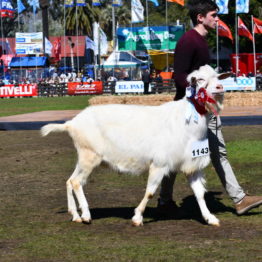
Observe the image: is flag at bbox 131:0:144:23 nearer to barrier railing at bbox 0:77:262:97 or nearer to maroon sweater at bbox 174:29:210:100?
barrier railing at bbox 0:77:262:97

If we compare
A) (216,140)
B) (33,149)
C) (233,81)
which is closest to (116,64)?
(233,81)

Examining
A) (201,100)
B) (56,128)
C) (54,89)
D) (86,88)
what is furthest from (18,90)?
(201,100)

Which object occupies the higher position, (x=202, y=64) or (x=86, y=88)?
(x=202, y=64)

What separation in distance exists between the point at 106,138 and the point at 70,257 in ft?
6.34

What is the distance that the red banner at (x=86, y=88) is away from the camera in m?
48.3

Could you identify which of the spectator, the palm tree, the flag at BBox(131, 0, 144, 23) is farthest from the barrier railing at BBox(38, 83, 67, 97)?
the palm tree

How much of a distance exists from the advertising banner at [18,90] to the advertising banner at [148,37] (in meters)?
7.56

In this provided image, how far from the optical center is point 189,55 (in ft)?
24.9

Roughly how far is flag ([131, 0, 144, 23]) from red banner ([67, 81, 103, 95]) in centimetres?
571

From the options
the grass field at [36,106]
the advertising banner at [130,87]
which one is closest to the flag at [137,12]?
the advertising banner at [130,87]

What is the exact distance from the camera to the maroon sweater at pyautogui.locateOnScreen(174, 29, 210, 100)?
7.59 m

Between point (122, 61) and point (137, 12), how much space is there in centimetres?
640

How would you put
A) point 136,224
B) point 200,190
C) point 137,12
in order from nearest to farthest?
point 136,224 → point 200,190 → point 137,12

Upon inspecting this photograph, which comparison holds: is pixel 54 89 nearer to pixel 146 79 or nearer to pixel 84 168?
pixel 146 79
